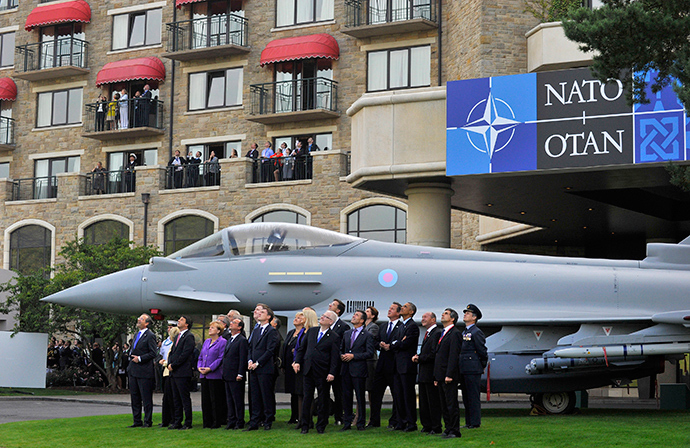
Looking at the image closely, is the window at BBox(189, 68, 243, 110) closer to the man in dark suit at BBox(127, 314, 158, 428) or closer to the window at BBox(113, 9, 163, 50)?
the window at BBox(113, 9, 163, 50)

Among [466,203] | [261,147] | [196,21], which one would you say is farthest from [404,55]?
[466,203]

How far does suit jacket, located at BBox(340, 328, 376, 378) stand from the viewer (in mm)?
13836

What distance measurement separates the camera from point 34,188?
44.8m

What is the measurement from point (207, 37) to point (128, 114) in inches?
220

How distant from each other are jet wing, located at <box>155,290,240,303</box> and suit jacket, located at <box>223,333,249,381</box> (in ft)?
7.16

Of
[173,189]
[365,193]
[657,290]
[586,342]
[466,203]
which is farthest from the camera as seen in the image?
[173,189]

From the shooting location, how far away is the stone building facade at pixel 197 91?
36656 millimetres

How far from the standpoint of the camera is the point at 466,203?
83.7ft

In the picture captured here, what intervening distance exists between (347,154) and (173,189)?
8.76m

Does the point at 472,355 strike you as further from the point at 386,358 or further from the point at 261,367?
the point at 261,367

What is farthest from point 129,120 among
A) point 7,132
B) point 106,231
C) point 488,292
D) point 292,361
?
point 292,361

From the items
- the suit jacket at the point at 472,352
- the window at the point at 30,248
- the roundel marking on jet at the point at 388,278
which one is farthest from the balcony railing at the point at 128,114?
the suit jacket at the point at 472,352

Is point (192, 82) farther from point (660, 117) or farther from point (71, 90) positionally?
point (660, 117)

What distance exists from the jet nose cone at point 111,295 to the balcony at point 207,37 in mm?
24765
